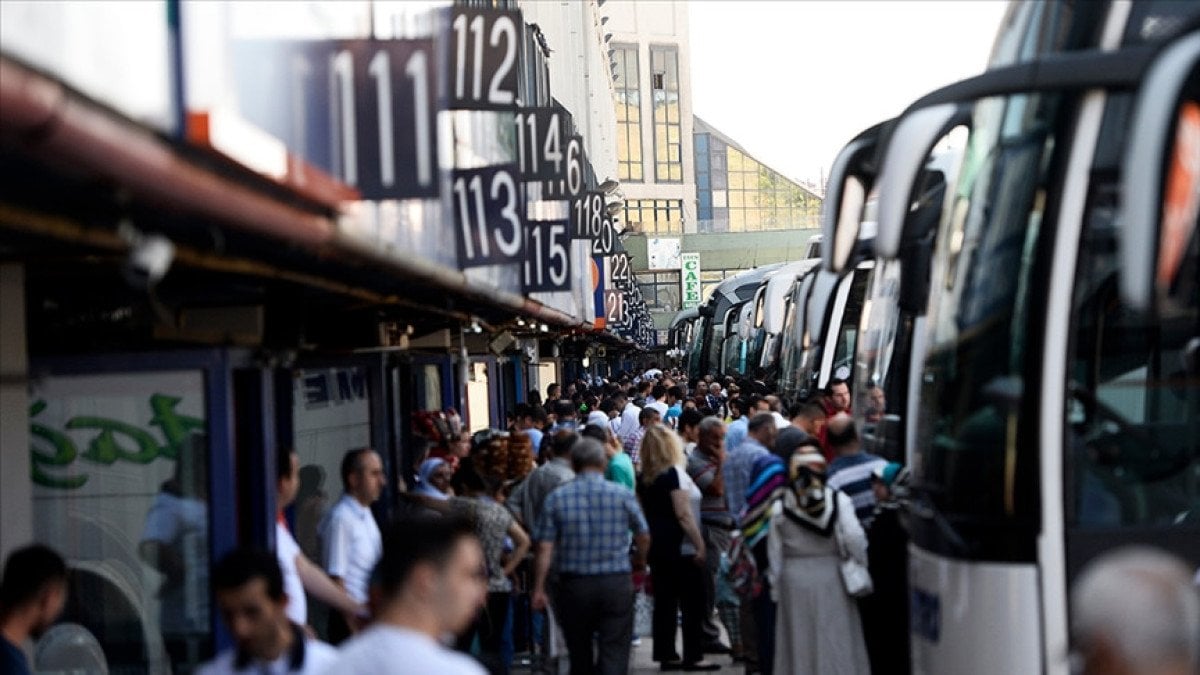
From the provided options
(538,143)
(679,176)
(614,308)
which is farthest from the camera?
(679,176)

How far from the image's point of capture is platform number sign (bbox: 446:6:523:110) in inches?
476

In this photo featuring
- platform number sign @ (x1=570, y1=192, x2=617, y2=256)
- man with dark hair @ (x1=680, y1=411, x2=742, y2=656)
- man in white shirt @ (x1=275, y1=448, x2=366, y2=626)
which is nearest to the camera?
man in white shirt @ (x1=275, y1=448, x2=366, y2=626)

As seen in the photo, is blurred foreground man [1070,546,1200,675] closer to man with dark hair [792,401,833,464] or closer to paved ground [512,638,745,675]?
man with dark hair [792,401,833,464]

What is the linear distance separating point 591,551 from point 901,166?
4.47 meters

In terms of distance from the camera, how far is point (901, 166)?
720cm

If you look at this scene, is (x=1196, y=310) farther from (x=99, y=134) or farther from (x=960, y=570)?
(x=99, y=134)

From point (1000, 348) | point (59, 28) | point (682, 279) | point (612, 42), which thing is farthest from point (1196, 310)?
point (612, 42)

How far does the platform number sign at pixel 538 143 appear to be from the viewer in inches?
631

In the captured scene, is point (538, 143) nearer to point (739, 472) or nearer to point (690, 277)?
point (739, 472)

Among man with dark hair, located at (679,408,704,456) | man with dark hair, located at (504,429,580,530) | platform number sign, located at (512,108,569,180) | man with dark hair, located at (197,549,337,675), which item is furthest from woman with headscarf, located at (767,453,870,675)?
platform number sign, located at (512,108,569,180)

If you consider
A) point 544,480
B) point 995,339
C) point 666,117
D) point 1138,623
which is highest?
point 666,117

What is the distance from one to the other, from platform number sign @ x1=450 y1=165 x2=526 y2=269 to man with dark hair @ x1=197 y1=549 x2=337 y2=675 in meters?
7.08

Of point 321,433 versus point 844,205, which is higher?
point 844,205

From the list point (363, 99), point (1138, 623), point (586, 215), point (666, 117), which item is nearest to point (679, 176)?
point (666, 117)
